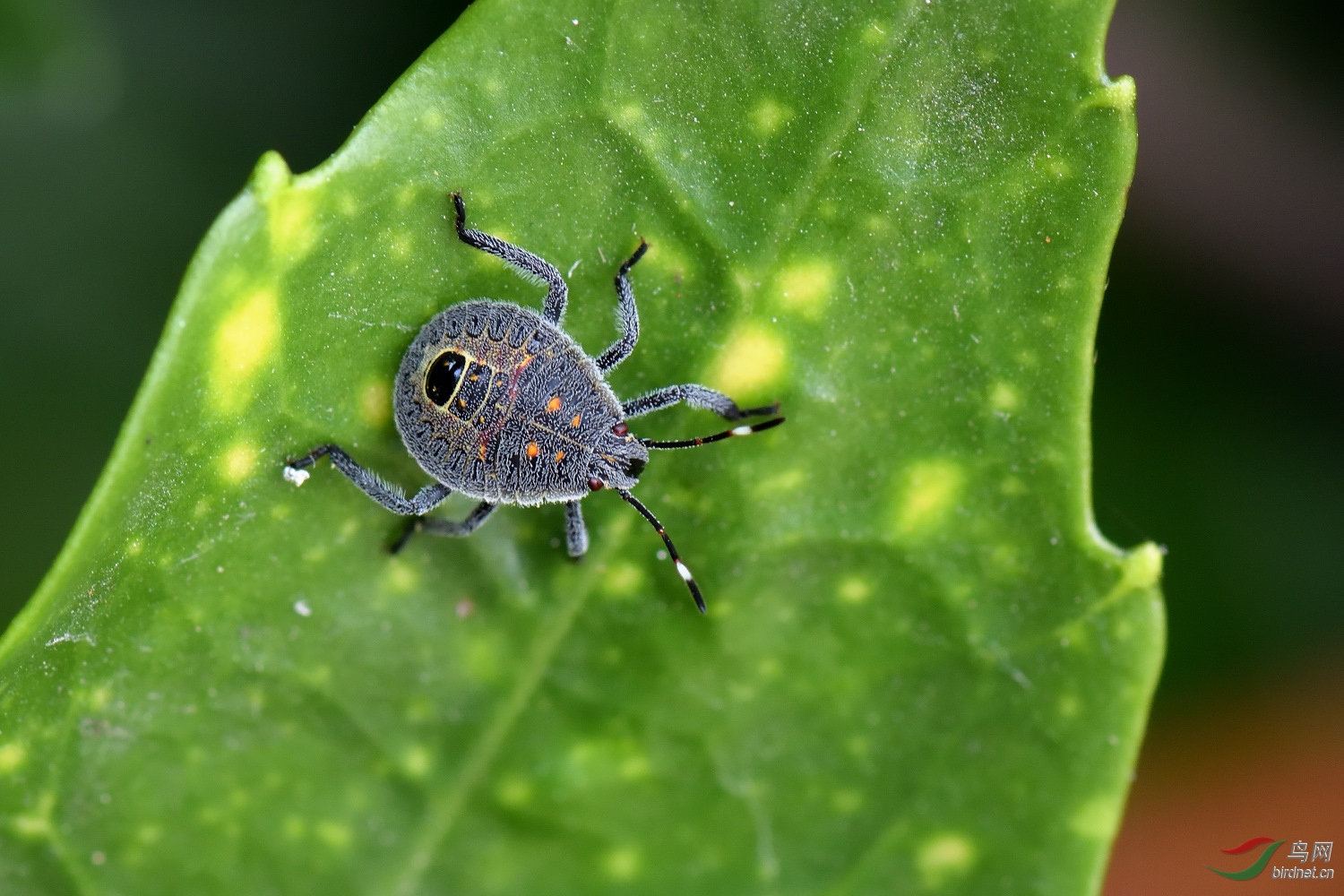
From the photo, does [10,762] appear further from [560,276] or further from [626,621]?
[560,276]

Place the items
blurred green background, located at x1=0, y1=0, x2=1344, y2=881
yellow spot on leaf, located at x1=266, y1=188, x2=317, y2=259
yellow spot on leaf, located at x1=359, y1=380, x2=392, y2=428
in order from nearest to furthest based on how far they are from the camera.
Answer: yellow spot on leaf, located at x1=266, y1=188, x2=317, y2=259 → yellow spot on leaf, located at x1=359, y1=380, x2=392, y2=428 → blurred green background, located at x1=0, y1=0, x2=1344, y2=881

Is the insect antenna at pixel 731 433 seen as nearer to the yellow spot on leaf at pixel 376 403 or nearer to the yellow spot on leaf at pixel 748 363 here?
the yellow spot on leaf at pixel 748 363

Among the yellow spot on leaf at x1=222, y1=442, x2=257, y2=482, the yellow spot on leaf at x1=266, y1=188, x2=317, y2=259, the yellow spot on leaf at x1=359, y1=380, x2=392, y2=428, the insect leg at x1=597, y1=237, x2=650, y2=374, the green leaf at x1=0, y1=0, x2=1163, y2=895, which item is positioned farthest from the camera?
the yellow spot on leaf at x1=359, y1=380, x2=392, y2=428

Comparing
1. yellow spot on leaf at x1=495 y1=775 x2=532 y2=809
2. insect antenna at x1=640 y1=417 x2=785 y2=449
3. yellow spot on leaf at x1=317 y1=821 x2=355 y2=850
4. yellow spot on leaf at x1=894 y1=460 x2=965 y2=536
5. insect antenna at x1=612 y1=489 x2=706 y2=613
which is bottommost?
yellow spot on leaf at x1=317 y1=821 x2=355 y2=850

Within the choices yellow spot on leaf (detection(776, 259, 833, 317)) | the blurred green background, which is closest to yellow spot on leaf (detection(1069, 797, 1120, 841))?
yellow spot on leaf (detection(776, 259, 833, 317))

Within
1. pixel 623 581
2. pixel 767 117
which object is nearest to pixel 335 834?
pixel 623 581

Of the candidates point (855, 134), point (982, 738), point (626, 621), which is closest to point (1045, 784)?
point (982, 738)

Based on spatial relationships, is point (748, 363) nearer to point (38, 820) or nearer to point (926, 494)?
point (926, 494)

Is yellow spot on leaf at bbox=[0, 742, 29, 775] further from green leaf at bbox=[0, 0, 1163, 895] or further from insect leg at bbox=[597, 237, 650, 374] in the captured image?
insect leg at bbox=[597, 237, 650, 374]
